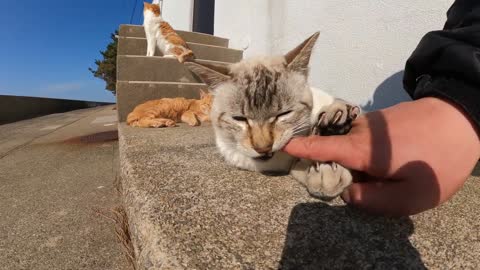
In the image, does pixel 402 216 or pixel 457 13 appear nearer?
pixel 402 216

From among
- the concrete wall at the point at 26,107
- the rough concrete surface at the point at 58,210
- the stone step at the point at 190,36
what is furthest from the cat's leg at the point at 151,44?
the concrete wall at the point at 26,107

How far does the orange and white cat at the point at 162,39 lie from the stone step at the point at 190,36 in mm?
336

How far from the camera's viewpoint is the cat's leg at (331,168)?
1.00 meters

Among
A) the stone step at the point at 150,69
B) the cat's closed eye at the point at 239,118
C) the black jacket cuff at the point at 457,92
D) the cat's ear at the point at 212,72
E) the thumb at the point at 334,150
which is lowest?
the thumb at the point at 334,150

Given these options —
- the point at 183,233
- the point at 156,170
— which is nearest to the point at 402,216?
the point at 183,233

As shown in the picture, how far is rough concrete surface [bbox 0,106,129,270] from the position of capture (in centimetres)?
153

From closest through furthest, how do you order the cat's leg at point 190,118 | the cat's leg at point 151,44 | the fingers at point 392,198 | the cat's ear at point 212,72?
the fingers at point 392,198
the cat's ear at point 212,72
the cat's leg at point 190,118
the cat's leg at point 151,44

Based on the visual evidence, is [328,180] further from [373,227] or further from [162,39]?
[162,39]

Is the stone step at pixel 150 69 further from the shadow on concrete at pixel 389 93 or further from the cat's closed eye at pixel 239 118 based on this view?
the cat's closed eye at pixel 239 118

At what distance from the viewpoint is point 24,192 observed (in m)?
2.41

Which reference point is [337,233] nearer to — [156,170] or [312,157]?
[312,157]

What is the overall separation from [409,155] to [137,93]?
3520 mm

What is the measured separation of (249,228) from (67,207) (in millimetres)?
1809

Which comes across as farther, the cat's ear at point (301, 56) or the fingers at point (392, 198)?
the cat's ear at point (301, 56)
